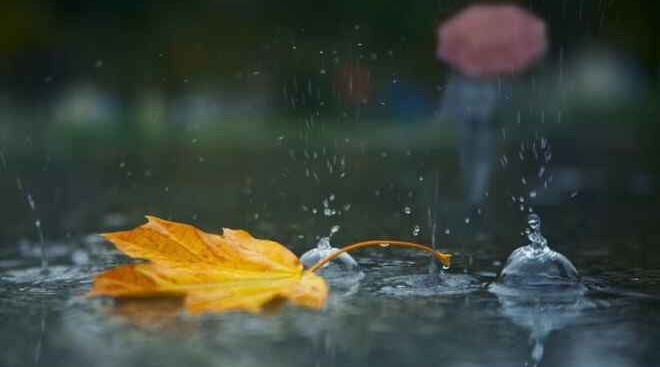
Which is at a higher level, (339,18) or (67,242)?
(339,18)

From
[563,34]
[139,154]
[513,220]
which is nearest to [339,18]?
[563,34]

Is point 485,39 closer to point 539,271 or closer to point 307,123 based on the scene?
point 307,123

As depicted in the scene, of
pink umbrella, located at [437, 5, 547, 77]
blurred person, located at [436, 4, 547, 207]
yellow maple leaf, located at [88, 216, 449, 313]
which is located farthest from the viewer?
pink umbrella, located at [437, 5, 547, 77]

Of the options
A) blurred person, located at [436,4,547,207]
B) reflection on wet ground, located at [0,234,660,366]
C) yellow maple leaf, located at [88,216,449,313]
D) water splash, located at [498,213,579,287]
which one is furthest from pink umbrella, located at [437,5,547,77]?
yellow maple leaf, located at [88,216,449,313]

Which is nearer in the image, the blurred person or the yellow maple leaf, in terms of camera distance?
the yellow maple leaf

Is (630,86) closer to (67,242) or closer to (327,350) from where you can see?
(67,242)

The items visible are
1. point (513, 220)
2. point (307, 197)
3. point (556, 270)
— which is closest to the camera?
point (556, 270)

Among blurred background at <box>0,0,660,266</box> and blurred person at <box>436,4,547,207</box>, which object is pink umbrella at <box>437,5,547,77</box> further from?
blurred background at <box>0,0,660,266</box>
